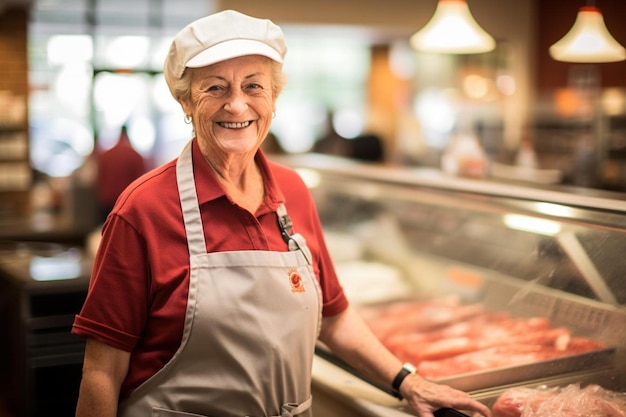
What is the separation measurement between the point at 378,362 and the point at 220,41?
41.8 inches

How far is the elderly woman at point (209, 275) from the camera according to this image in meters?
2.01

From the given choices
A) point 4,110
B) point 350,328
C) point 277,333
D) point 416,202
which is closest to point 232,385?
point 277,333

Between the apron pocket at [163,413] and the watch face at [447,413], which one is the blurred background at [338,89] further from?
the apron pocket at [163,413]

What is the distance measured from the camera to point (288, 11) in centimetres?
809

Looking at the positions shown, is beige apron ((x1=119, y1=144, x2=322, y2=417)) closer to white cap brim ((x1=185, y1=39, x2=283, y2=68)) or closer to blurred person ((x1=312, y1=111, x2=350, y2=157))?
white cap brim ((x1=185, y1=39, x2=283, y2=68))

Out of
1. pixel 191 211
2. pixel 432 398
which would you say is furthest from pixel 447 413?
pixel 191 211

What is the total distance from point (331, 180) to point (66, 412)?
209 cm

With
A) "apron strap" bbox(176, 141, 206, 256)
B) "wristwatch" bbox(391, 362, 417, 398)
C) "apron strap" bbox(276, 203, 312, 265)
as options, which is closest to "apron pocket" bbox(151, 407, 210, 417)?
"apron strap" bbox(176, 141, 206, 256)

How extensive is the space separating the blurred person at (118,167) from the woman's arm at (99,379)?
8817mm

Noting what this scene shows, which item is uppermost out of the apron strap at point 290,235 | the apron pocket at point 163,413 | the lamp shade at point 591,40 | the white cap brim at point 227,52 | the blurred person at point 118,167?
the lamp shade at point 591,40

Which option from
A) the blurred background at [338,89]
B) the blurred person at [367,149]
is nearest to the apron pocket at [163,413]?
the blurred background at [338,89]

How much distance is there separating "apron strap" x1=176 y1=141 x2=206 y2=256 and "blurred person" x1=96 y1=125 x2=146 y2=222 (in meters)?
8.72

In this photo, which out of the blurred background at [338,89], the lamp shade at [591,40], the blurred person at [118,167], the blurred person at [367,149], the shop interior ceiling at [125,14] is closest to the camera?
the lamp shade at [591,40]

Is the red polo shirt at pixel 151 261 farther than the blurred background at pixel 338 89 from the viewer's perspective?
No
